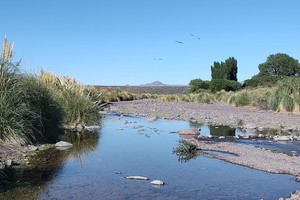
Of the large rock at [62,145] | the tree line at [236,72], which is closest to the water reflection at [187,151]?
the large rock at [62,145]

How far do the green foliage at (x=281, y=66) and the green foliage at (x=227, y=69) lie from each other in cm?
1183

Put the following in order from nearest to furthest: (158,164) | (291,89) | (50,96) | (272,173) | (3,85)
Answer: (272,173), (158,164), (3,85), (50,96), (291,89)

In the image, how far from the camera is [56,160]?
6.77m

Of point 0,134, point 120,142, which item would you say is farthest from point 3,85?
point 120,142

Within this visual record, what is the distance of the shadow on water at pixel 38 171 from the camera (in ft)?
15.3

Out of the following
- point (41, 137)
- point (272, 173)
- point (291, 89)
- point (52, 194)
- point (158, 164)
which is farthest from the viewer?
point (291, 89)

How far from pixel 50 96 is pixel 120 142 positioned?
2.70 metres

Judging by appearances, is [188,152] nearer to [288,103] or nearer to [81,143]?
[81,143]

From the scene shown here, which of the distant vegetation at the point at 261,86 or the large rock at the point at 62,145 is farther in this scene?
the distant vegetation at the point at 261,86

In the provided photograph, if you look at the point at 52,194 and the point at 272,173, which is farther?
the point at 272,173

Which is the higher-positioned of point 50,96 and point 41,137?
point 50,96

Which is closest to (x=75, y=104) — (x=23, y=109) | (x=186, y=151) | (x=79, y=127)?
(x=79, y=127)

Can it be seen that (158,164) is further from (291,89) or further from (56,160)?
(291,89)

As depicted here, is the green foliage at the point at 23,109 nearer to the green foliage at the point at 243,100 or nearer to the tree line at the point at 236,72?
the green foliage at the point at 243,100
